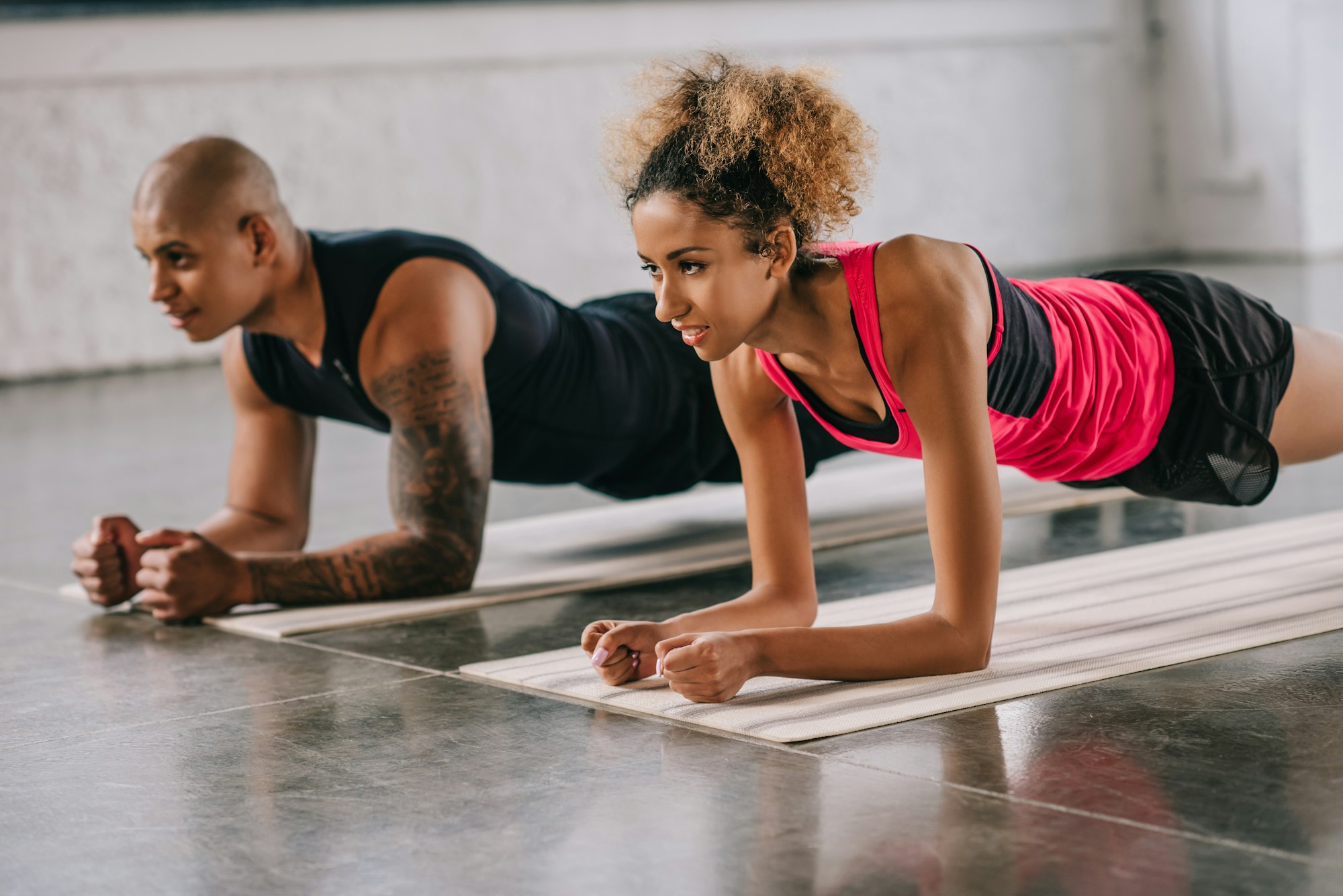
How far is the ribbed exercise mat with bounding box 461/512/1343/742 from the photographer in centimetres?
210

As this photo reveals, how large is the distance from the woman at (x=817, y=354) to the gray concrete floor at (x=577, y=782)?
5.3 inches

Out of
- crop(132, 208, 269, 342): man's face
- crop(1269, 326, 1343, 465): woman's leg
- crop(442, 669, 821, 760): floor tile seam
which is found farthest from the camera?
crop(132, 208, 269, 342): man's face

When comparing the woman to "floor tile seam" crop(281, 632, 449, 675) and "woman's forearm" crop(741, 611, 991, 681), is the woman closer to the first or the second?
"woman's forearm" crop(741, 611, 991, 681)

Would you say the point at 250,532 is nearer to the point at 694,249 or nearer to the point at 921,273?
the point at 694,249

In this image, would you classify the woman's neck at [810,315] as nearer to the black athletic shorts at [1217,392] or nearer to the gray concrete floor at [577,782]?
the gray concrete floor at [577,782]

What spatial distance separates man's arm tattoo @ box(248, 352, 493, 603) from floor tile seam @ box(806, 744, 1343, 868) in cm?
110

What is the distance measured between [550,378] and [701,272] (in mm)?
1238

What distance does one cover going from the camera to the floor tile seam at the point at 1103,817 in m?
1.53

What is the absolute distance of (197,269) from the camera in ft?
9.48

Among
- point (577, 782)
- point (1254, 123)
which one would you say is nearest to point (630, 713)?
point (577, 782)

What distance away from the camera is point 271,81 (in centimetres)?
823

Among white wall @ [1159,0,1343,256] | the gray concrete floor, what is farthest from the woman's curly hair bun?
white wall @ [1159,0,1343,256]

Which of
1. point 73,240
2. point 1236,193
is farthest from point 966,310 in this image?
point 1236,193

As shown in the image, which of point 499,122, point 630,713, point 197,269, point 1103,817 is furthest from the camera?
point 499,122
